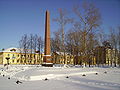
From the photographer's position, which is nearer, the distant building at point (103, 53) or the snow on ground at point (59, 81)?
the snow on ground at point (59, 81)

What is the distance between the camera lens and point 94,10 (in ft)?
81.8

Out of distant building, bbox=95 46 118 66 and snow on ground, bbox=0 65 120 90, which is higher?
distant building, bbox=95 46 118 66

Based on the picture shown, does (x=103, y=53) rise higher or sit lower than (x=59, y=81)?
higher

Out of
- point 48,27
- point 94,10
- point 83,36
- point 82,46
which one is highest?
point 94,10

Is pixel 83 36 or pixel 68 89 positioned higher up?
pixel 83 36

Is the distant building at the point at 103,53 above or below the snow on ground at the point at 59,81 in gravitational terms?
above

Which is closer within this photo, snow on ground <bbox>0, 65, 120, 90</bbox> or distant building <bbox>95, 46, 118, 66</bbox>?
snow on ground <bbox>0, 65, 120, 90</bbox>

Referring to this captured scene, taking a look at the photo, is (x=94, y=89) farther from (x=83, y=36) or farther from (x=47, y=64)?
(x=47, y=64)

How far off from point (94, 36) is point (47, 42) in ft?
27.2

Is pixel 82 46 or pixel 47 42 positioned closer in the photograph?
pixel 82 46

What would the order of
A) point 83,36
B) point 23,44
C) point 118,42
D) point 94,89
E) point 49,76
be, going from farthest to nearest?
point 23,44
point 118,42
point 83,36
point 49,76
point 94,89

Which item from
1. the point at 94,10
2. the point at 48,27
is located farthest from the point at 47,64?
the point at 94,10

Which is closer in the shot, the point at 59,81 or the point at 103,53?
the point at 59,81

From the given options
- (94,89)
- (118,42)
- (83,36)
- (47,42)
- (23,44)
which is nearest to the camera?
(94,89)
